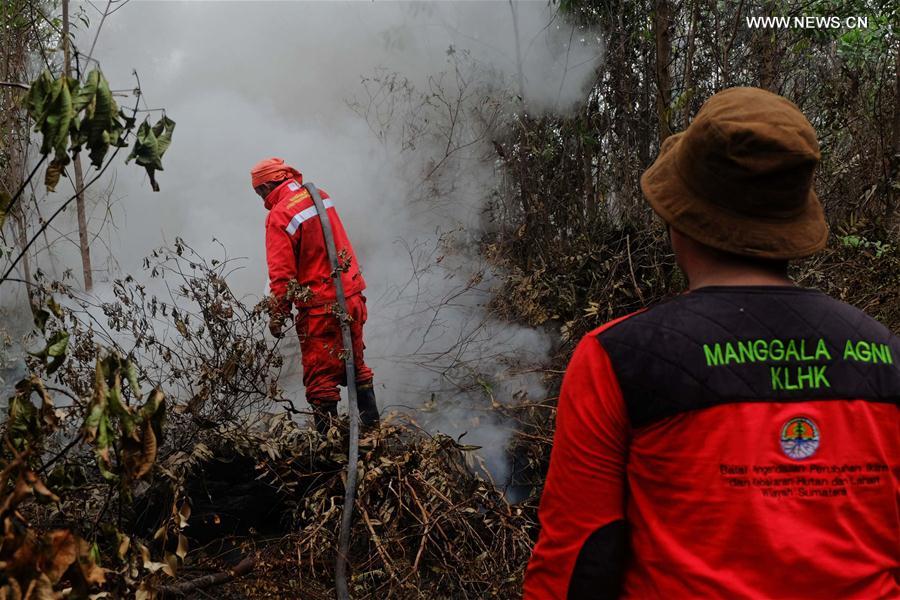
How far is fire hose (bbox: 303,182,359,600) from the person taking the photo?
3.50 meters

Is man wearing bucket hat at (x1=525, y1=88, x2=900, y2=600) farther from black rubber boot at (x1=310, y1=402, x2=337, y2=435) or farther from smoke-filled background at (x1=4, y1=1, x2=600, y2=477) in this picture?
smoke-filled background at (x1=4, y1=1, x2=600, y2=477)

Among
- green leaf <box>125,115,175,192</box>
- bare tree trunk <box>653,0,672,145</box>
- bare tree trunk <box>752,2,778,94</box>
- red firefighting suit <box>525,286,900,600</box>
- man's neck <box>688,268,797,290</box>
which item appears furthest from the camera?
bare tree trunk <box>752,2,778,94</box>

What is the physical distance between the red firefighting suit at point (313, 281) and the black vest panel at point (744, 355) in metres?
3.67

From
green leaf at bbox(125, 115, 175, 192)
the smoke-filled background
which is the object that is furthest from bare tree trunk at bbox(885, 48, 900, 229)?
green leaf at bbox(125, 115, 175, 192)

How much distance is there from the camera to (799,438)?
1.22 m

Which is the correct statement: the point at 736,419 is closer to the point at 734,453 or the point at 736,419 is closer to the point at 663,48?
the point at 734,453

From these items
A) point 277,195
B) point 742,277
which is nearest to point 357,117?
point 277,195

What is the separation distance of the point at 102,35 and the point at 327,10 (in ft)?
9.80

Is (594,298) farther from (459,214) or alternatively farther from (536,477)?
(459,214)

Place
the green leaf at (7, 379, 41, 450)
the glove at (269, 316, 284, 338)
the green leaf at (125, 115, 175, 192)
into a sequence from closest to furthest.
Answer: the green leaf at (7, 379, 41, 450), the green leaf at (125, 115, 175, 192), the glove at (269, 316, 284, 338)

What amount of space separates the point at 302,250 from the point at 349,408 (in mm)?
1271

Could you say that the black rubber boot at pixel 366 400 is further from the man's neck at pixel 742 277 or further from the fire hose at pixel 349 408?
the man's neck at pixel 742 277

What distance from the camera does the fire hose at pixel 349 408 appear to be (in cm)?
350

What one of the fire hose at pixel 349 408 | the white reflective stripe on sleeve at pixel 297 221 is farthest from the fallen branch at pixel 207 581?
the white reflective stripe on sleeve at pixel 297 221
